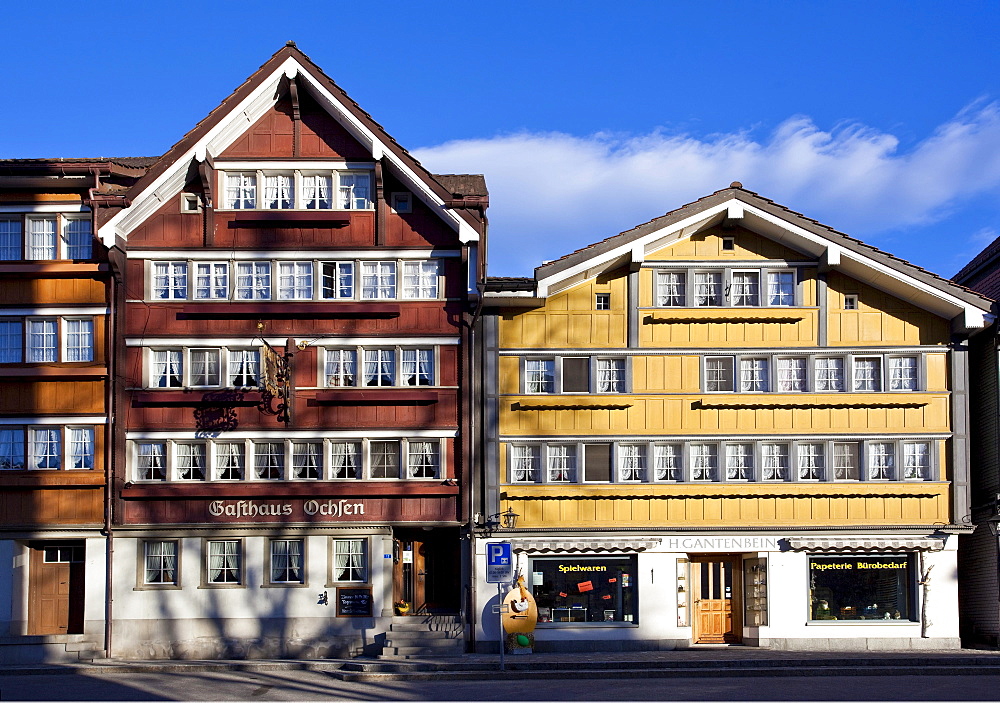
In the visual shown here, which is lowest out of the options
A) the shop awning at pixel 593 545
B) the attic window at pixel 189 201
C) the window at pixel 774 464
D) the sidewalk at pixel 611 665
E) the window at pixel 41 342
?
the sidewalk at pixel 611 665

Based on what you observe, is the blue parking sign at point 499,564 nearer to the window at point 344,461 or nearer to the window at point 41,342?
the window at point 344,461

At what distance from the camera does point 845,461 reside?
3447 cm

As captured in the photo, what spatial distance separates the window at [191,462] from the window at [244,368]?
206cm

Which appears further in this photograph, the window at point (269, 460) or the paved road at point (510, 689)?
the window at point (269, 460)

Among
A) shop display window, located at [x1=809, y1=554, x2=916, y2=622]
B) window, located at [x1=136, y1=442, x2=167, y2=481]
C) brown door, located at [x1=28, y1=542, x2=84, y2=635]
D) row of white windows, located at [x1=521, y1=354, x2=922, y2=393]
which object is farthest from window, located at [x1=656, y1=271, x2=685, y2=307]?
brown door, located at [x1=28, y1=542, x2=84, y2=635]

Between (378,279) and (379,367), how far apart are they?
8.22 ft

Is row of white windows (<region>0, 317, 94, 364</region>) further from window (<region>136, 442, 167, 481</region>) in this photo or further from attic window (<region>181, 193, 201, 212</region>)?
attic window (<region>181, 193, 201, 212</region>)

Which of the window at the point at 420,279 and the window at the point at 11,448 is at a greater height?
the window at the point at 420,279

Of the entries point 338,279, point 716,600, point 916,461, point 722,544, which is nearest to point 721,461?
point 722,544

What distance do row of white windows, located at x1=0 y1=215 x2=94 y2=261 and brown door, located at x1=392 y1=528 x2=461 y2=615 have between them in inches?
484

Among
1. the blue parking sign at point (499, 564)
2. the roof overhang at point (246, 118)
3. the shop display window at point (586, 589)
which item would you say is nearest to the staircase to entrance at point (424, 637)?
the shop display window at point (586, 589)

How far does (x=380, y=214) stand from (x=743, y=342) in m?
10.9

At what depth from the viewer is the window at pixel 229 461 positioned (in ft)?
113

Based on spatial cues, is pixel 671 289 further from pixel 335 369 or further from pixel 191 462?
pixel 191 462
